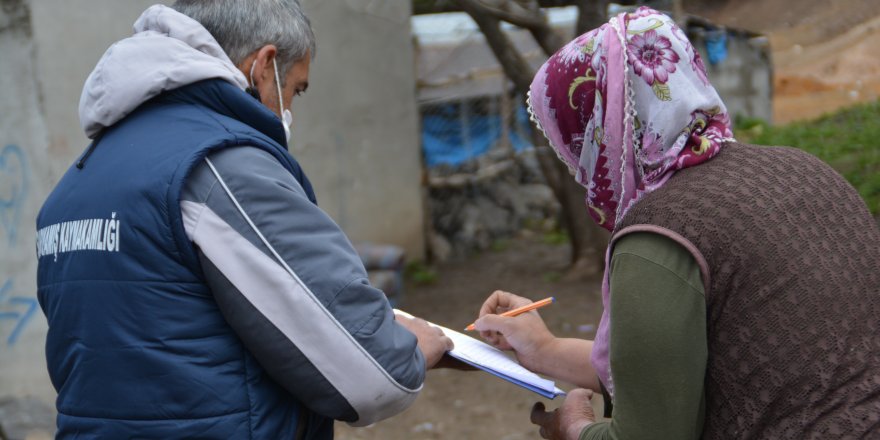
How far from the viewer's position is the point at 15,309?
17.4 feet

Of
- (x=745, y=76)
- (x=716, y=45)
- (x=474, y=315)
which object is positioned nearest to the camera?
(x=474, y=315)

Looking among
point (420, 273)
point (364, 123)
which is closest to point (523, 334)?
point (364, 123)

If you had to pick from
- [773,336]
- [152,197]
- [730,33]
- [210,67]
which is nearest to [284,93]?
[210,67]

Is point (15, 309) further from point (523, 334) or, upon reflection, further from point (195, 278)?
point (195, 278)

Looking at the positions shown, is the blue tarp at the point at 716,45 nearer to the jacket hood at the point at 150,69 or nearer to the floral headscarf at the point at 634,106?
the floral headscarf at the point at 634,106

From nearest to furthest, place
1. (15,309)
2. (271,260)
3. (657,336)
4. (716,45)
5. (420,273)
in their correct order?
(657,336) < (271,260) < (15,309) < (420,273) < (716,45)

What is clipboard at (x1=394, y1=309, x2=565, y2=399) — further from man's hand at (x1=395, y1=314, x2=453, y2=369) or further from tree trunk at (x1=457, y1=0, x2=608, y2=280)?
tree trunk at (x1=457, y1=0, x2=608, y2=280)

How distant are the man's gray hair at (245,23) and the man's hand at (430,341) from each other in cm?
71

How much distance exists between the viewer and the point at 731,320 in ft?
5.41

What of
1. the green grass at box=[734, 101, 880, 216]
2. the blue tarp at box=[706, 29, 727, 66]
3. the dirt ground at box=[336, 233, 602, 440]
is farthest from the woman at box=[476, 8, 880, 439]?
the blue tarp at box=[706, 29, 727, 66]

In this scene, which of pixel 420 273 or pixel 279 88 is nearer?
pixel 279 88

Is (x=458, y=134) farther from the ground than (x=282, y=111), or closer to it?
closer to it

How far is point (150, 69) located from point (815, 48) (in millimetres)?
23094

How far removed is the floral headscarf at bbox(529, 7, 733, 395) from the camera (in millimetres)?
1758
